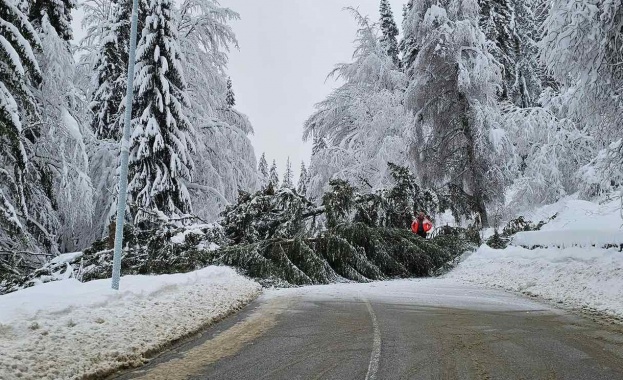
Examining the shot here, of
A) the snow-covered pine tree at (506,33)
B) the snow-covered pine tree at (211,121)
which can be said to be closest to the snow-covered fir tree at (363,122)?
the snow-covered pine tree at (211,121)

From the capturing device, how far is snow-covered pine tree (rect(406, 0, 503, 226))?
1841cm

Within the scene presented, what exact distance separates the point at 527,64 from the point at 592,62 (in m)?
34.4

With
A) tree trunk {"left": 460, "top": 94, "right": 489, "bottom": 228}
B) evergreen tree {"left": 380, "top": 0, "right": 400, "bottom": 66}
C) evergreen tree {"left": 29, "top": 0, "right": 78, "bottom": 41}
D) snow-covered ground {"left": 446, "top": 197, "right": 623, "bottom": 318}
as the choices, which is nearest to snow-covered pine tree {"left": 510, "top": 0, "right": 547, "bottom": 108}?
evergreen tree {"left": 380, "top": 0, "right": 400, "bottom": 66}

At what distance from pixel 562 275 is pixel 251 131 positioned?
13.5 m

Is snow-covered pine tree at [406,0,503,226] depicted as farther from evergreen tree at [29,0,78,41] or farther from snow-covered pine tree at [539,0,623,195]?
evergreen tree at [29,0,78,41]

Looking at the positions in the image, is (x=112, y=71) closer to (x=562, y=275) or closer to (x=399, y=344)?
(x=562, y=275)

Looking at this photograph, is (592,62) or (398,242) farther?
(398,242)

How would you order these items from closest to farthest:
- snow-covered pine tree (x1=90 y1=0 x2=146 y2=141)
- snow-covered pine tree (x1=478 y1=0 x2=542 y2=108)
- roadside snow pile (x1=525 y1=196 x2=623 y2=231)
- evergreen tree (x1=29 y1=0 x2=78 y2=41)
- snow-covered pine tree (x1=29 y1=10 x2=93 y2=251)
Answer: snow-covered pine tree (x1=29 y1=10 x2=93 y2=251)
roadside snow pile (x1=525 y1=196 x2=623 y2=231)
evergreen tree (x1=29 y1=0 x2=78 y2=41)
snow-covered pine tree (x1=90 y1=0 x2=146 y2=141)
snow-covered pine tree (x1=478 y1=0 x2=542 y2=108)

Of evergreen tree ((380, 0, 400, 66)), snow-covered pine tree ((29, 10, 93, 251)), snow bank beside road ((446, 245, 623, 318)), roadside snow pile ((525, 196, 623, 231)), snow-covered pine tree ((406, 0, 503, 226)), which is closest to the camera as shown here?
→ snow bank beside road ((446, 245, 623, 318))

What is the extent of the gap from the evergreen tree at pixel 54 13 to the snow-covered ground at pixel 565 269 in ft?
38.8

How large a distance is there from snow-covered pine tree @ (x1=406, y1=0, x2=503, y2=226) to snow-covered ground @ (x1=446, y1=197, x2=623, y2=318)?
5171 millimetres

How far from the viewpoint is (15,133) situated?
8148 mm

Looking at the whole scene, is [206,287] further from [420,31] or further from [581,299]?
[420,31]

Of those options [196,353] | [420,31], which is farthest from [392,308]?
[420,31]
